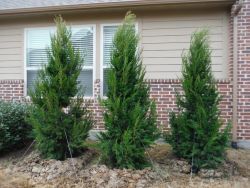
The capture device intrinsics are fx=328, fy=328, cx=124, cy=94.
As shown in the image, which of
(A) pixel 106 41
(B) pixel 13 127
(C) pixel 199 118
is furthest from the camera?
(A) pixel 106 41

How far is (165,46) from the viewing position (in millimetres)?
7676

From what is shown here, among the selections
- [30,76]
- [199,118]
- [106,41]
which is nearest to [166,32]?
[106,41]

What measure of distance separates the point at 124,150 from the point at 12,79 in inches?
177

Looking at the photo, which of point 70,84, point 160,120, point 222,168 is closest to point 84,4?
point 70,84

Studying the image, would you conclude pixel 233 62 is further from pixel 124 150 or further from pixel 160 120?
pixel 124 150

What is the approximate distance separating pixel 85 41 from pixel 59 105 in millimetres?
2702

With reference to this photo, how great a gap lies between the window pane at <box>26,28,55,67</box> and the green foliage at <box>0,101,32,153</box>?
1.68 metres

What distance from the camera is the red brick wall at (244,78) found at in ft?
22.9

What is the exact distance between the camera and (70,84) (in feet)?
19.1

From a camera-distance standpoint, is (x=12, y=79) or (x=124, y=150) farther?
(x=12, y=79)

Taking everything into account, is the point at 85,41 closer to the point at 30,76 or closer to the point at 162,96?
the point at 30,76

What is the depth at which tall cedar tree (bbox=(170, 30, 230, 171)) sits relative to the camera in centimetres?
553

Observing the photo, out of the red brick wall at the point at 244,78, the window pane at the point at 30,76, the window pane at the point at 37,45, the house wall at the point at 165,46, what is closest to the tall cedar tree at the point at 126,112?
the house wall at the point at 165,46

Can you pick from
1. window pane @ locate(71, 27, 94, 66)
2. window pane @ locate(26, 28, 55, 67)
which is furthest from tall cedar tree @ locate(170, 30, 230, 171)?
window pane @ locate(26, 28, 55, 67)
